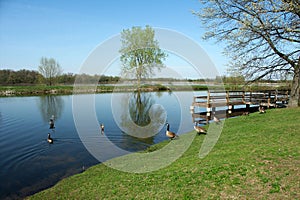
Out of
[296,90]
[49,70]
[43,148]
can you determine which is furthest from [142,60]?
[49,70]

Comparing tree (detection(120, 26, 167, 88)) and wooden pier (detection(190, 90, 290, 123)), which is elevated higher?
tree (detection(120, 26, 167, 88))

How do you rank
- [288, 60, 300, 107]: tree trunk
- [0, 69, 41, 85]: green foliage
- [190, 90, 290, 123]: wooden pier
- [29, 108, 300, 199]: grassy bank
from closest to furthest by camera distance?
[29, 108, 300, 199]: grassy bank
[288, 60, 300, 107]: tree trunk
[190, 90, 290, 123]: wooden pier
[0, 69, 41, 85]: green foliage

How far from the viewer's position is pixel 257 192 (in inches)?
205

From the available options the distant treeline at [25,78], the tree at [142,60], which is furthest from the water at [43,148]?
the distant treeline at [25,78]

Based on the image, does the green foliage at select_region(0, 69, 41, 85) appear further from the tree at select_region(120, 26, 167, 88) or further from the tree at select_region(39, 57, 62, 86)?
the tree at select_region(120, 26, 167, 88)

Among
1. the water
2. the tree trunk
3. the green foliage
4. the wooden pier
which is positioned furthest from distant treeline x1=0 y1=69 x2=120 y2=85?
the tree trunk

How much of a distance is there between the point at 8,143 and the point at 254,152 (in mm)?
15848

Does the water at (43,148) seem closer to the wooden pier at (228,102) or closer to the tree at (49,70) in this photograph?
the wooden pier at (228,102)

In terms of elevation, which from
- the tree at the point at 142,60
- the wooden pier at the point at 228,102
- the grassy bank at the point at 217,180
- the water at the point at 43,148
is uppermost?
the tree at the point at 142,60

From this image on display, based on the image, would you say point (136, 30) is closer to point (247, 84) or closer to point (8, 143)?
point (247, 84)

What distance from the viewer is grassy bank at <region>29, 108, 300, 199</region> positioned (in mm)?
5383

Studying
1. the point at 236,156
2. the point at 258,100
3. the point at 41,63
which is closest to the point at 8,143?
the point at 236,156

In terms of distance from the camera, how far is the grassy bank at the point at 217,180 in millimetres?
5383

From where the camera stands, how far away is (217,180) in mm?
5957
